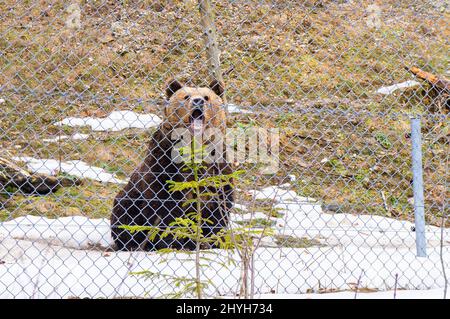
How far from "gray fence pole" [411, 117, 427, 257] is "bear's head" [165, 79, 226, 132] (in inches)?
65.2

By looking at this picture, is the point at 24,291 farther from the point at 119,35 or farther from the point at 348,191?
the point at 119,35

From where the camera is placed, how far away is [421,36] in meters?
10.8

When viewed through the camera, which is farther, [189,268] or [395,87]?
[395,87]

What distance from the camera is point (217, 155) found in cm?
556

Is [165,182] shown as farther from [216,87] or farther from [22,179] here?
[22,179]

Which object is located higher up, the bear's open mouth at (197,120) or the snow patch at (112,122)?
the snow patch at (112,122)

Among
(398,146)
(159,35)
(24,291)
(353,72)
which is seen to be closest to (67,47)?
(159,35)

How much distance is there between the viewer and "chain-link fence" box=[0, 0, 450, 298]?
431 cm

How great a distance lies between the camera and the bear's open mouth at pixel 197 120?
5785 millimetres

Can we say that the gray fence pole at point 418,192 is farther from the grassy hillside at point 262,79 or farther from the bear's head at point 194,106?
the grassy hillside at point 262,79

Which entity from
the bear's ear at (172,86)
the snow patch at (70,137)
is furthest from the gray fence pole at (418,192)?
the snow patch at (70,137)

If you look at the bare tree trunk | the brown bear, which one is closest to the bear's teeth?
the brown bear

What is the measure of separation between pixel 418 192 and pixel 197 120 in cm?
201

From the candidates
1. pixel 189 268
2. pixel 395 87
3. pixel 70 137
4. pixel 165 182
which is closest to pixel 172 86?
pixel 165 182
